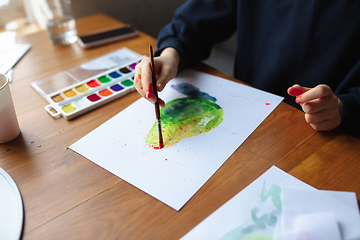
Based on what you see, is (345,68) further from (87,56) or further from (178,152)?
(87,56)

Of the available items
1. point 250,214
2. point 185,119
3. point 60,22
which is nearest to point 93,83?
point 185,119

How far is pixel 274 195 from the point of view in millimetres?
414

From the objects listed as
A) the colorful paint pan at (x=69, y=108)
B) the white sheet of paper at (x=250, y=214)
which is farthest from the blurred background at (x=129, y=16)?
the white sheet of paper at (x=250, y=214)

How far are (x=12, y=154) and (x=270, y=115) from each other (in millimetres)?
529

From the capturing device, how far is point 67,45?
3.03 feet

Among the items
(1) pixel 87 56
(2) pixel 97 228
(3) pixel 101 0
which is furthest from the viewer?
(3) pixel 101 0

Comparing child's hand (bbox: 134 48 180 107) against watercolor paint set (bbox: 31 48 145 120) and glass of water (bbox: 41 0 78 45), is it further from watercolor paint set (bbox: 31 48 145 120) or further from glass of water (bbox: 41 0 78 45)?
glass of water (bbox: 41 0 78 45)

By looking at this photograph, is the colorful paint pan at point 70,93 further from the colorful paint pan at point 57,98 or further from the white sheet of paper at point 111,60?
the white sheet of paper at point 111,60

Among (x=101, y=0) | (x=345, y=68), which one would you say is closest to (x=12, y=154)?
(x=345, y=68)

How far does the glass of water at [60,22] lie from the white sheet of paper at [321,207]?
856 millimetres

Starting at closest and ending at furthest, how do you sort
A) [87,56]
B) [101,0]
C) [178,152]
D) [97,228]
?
[97,228] < [178,152] < [87,56] < [101,0]

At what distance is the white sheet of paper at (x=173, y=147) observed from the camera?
444 mm

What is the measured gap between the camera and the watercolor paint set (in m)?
0.63

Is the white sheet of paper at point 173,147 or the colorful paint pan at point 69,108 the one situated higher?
the colorful paint pan at point 69,108
